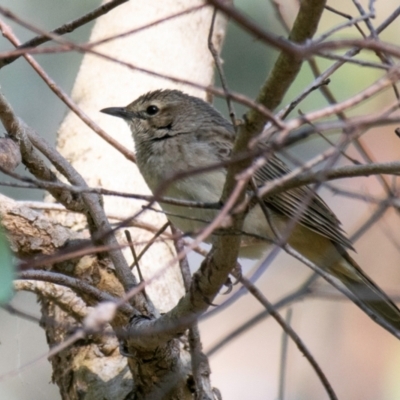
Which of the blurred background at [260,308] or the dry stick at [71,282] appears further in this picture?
the blurred background at [260,308]

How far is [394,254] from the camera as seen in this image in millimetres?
8445

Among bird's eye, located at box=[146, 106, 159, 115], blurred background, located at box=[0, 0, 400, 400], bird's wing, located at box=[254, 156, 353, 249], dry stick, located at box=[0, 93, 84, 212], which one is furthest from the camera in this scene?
blurred background, located at box=[0, 0, 400, 400]

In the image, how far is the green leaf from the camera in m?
1.88

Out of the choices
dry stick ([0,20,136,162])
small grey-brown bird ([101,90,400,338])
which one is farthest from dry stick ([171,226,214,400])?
dry stick ([0,20,136,162])

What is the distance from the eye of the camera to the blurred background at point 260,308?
703 centimetres

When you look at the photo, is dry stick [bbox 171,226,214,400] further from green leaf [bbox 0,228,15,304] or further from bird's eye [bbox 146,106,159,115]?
green leaf [bbox 0,228,15,304]

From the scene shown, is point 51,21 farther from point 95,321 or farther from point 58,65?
point 95,321

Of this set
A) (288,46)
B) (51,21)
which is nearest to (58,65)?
(51,21)

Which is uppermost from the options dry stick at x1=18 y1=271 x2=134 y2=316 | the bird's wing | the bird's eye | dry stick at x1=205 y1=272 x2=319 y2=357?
the bird's eye

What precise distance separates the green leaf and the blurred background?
495 centimetres

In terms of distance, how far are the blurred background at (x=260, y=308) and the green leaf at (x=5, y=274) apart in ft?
16.2

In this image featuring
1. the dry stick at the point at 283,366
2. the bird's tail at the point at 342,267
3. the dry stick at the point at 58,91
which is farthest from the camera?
the bird's tail at the point at 342,267

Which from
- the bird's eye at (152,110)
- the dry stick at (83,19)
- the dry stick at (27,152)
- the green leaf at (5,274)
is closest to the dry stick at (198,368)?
the dry stick at (27,152)

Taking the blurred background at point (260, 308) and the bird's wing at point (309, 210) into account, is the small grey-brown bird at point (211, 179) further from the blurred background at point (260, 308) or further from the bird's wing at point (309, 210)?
the blurred background at point (260, 308)
